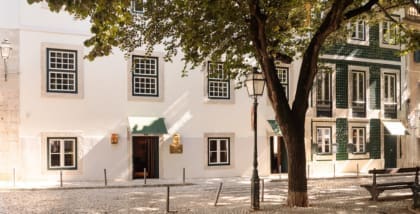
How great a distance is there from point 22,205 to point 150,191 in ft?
15.3

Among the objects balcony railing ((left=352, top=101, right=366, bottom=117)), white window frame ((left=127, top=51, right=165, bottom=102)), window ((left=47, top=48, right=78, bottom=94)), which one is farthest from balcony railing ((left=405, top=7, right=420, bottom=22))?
window ((left=47, top=48, right=78, bottom=94))

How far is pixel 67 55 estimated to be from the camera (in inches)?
808

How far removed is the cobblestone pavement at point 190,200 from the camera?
483 inches

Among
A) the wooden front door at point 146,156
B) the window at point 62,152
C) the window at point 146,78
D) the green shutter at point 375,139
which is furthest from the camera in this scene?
the green shutter at point 375,139

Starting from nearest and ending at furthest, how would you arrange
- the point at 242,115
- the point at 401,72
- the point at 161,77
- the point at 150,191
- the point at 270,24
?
the point at 270,24
the point at 150,191
the point at 161,77
the point at 242,115
the point at 401,72

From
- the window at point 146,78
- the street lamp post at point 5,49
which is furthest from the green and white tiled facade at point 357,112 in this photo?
the street lamp post at point 5,49

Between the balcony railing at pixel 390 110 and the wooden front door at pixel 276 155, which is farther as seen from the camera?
the balcony railing at pixel 390 110

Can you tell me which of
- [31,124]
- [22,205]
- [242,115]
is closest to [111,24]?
[22,205]

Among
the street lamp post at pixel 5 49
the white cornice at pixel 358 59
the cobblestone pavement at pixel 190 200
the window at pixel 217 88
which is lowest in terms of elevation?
the cobblestone pavement at pixel 190 200

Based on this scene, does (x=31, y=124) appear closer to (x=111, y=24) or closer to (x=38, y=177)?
(x=38, y=177)

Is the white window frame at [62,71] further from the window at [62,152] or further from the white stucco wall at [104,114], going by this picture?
the window at [62,152]

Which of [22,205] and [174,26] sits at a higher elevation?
[174,26]

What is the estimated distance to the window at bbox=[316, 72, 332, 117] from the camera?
25.8 m

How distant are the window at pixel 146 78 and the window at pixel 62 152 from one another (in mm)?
3225
